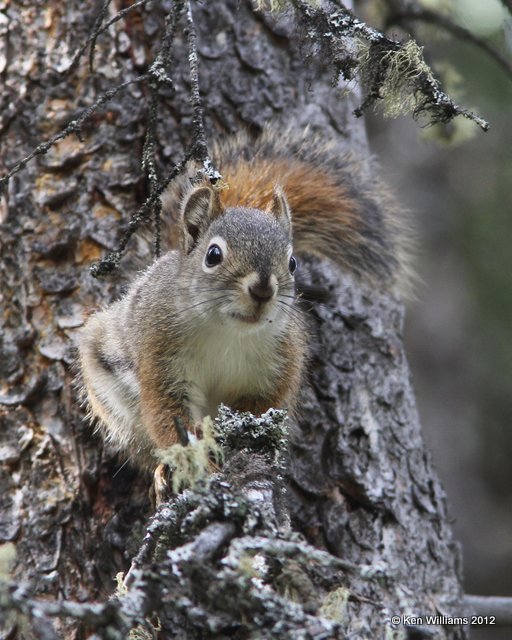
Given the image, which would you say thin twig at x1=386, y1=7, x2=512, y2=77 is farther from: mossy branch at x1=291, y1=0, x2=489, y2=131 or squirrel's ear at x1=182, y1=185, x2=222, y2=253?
mossy branch at x1=291, y1=0, x2=489, y2=131

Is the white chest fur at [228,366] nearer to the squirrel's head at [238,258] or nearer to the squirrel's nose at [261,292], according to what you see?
the squirrel's head at [238,258]

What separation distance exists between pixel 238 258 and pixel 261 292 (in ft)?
0.69

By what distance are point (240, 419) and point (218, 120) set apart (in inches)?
60.0

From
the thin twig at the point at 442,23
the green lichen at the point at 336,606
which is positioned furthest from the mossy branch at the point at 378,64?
the thin twig at the point at 442,23

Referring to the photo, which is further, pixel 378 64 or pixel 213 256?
pixel 213 256

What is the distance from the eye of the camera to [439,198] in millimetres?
7090

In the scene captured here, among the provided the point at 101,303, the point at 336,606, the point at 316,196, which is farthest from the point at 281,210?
the point at 336,606

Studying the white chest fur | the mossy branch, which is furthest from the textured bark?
the mossy branch

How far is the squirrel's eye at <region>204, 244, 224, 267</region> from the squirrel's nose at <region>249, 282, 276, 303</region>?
0.25 m

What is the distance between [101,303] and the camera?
3.29 metres

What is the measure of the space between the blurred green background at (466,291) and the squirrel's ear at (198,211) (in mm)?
3916

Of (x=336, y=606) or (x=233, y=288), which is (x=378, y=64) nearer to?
(x=233, y=288)

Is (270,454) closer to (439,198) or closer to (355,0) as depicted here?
(355,0)

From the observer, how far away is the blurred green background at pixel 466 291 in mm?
6637
